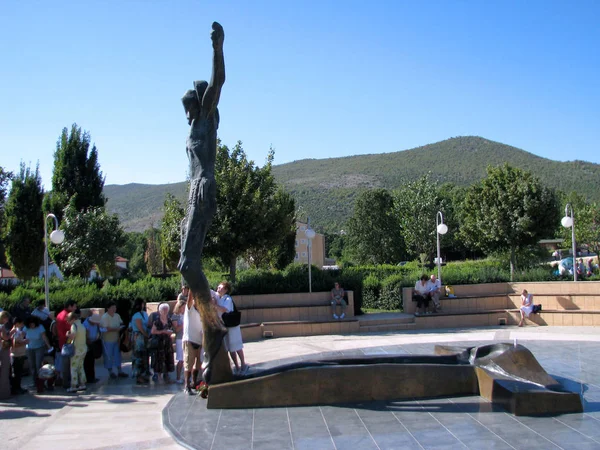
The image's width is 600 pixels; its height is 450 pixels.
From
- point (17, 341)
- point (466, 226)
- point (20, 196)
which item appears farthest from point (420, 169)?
point (17, 341)

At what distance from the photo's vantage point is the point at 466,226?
31844mm

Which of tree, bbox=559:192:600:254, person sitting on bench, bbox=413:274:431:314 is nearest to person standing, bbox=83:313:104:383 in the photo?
person sitting on bench, bbox=413:274:431:314

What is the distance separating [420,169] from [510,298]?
100 meters

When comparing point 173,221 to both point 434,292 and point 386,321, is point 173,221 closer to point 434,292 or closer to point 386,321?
point 386,321

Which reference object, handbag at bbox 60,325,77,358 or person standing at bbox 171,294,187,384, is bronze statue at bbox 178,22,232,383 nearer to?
person standing at bbox 171,294,187,384

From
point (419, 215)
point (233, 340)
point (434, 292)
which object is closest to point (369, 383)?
point (233, 340)

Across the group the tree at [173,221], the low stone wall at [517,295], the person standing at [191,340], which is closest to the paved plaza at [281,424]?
the person standing at [191,340]

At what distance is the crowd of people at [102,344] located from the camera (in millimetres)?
9391

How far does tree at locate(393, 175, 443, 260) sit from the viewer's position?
4997 centimetres

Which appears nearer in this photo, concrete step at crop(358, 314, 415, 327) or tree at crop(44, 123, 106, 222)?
concrete step at crop(358, 314, 415, 327)

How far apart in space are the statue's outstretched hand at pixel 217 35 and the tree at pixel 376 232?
4838cm

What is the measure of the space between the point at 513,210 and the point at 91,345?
77.8ft

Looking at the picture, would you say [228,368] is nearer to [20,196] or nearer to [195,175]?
[195,175]

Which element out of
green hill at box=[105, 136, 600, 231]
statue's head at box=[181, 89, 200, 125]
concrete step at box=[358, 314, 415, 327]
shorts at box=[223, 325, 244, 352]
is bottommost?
concrete step at box=[358, 314, 415, 327]
